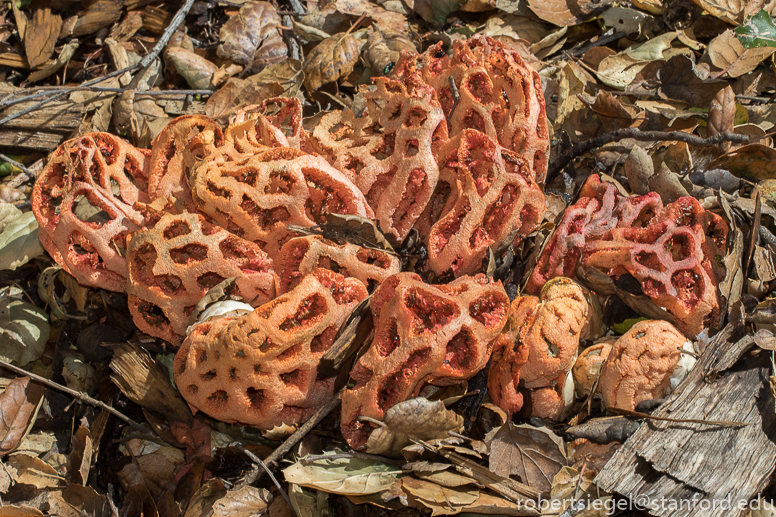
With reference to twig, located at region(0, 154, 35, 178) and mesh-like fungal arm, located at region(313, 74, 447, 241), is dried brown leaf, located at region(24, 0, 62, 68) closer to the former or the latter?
twig, located at region(0, 154, 35, 178)

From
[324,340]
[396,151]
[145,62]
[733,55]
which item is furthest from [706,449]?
[145,62]

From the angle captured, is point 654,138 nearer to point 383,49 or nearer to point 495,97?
point 495,97

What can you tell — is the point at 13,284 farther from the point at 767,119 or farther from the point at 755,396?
the point at 767,119

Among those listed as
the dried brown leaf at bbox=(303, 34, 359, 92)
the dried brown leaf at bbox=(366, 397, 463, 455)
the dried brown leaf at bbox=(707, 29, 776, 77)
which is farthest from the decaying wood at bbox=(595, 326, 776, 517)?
the dried brown leaf at bbox=(303, 34, 359, 92)

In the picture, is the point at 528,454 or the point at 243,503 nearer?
the point at 528,454

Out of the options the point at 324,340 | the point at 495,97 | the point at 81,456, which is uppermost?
the point at 495,97

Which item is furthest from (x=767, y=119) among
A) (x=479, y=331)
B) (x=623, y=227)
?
(x=479, y=331)
